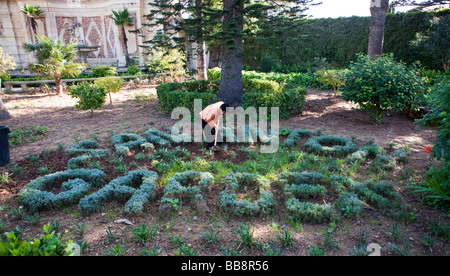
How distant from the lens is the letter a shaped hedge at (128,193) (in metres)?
3.43

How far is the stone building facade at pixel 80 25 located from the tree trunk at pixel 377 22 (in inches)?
644

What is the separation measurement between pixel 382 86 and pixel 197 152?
476cm

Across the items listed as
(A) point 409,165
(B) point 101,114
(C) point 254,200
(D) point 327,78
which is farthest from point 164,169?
(D) point 327,78

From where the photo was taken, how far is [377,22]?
9.60 meters

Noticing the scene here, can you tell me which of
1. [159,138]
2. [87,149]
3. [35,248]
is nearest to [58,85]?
[87,149]

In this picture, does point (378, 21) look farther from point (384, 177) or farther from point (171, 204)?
point (171, 204)

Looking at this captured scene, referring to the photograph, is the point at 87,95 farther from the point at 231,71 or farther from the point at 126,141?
the point at 231,71

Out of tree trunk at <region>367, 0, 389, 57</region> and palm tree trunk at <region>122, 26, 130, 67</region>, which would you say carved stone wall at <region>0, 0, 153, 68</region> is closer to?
palm tree trunk at <region>122, 26, 130, 67</region>

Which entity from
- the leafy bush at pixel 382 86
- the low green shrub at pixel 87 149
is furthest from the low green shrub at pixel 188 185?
the leafy bush at pixel 382 86

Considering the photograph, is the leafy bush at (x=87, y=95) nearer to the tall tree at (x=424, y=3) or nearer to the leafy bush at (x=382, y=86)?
the leafy bush at (x=382, y=86)

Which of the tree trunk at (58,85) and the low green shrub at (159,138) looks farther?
the tree trunk at (58,85)

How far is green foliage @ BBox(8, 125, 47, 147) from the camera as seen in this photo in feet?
20.0

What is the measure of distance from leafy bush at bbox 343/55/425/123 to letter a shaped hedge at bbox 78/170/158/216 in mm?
5430
